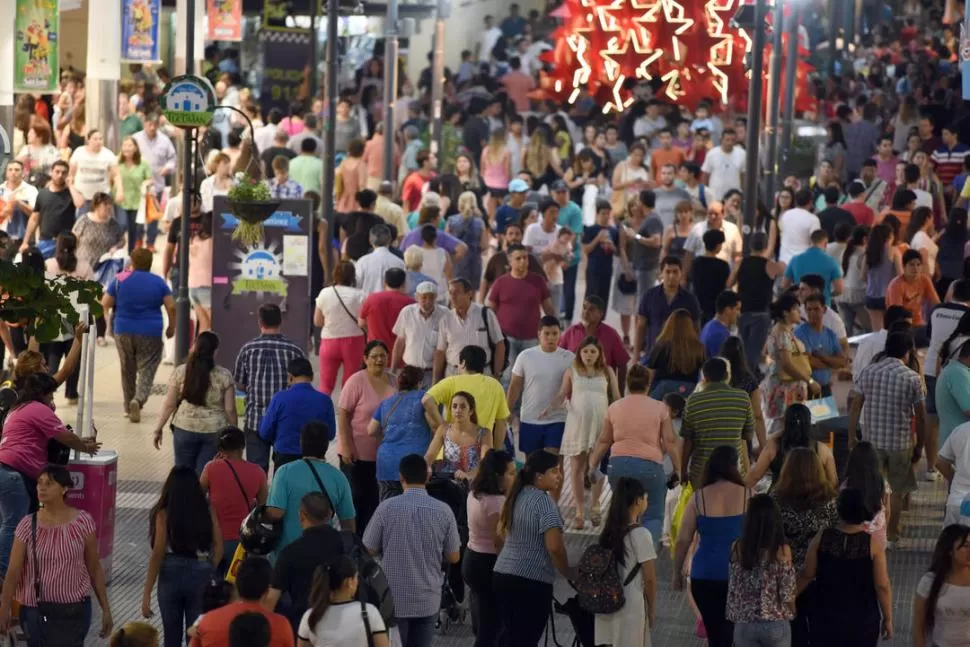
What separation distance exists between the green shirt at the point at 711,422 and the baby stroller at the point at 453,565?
1.62m

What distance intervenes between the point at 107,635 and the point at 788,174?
71.6ft

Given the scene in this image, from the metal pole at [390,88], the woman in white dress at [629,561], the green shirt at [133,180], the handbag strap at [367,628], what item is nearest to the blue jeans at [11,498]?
the handbag strap at [367,628]

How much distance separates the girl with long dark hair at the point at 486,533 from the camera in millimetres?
11102

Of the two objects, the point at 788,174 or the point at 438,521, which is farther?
the point at 788,174

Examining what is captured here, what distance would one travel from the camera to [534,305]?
17547mm

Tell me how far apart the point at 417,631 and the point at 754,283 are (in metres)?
8.57

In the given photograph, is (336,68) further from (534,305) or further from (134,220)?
(534,305)

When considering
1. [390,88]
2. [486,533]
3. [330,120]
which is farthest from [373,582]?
[390,88]

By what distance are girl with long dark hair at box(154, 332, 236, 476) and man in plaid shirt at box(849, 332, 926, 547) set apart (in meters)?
4.30

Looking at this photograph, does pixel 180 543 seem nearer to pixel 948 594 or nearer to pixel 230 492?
pixel 230 492

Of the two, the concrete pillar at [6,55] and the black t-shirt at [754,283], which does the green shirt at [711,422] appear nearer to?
the black t-shirt at [754,283]

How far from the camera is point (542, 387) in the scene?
48.3ft

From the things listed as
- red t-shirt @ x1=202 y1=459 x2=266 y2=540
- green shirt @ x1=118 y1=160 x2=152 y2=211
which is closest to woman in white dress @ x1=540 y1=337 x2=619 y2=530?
red t-shirt @ x1=202 y1=459 x2=266 y2=540

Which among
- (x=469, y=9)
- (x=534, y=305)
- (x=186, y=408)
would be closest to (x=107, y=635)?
(x=186, y=408)
